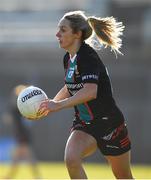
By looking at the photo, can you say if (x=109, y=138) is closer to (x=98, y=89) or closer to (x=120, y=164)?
(x=120, y=164)

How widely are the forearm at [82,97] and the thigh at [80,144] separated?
1.62 feet

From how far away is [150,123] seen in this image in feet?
83.1

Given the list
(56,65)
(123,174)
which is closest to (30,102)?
(123,174)

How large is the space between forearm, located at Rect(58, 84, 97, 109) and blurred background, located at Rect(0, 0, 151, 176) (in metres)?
10.8

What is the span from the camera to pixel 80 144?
8.32 m

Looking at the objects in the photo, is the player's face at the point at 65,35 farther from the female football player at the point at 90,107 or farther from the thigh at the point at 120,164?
the thigh at the point at 120,164

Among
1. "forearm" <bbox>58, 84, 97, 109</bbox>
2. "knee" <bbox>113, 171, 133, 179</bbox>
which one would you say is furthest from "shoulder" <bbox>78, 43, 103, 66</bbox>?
"knee" <bbox>113, 171, 133, 179</bbox>

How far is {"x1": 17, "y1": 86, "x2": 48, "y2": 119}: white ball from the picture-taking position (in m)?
8.32

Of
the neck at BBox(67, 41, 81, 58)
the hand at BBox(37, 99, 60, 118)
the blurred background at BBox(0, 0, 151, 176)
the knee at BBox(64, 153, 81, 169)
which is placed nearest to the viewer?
the hand at BBox(37, 99, 60, 118)

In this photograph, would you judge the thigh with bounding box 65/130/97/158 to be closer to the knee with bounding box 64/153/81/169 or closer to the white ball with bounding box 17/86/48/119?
the knee with bounding box 64/153/81/169

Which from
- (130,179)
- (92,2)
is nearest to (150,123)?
(92,2)

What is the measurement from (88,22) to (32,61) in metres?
20.5

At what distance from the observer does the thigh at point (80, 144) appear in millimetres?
8234

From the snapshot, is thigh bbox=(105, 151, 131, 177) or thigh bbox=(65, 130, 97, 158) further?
thigh bbox=(105, 151, 131, 177)
